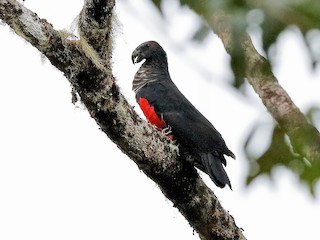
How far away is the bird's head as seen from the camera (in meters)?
5.18

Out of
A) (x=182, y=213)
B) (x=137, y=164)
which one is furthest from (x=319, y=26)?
(x=182, y=213)

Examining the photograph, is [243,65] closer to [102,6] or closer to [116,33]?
[102,6]

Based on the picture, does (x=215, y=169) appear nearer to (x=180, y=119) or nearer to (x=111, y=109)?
(x=180, y=119)

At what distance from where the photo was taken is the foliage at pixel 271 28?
2.45 feet

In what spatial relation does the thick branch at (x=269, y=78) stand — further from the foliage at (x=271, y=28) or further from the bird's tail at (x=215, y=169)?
the bird's tail at (x=215, y=169)

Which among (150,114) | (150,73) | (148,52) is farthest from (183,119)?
(148,52)

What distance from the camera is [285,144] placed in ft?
3.19

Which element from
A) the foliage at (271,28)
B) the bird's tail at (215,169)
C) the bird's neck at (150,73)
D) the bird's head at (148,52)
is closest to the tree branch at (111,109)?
the bird's tail at (215,169)

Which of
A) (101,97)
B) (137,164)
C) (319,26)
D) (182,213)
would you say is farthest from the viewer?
(182,213)

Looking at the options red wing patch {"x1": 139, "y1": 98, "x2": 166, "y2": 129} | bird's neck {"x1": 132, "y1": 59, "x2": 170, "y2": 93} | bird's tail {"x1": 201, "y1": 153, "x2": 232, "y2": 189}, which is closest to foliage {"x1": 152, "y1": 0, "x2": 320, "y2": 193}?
bird's tail {"x1": 201, "y1": 153, "x2": 232, "y2": 189}

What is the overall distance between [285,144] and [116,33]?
2660mm

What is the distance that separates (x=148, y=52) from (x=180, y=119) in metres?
1.10

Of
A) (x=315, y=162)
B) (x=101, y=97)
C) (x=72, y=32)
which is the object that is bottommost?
(x=315, y=162)

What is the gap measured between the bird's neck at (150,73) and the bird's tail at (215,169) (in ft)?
3.07
